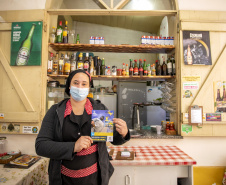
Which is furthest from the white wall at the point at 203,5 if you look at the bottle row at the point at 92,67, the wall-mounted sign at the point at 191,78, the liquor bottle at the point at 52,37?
the liquor bottle at the point at 52,37

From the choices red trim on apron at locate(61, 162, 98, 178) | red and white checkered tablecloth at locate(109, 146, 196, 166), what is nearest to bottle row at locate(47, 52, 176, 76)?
red and white checkered tablecloth at locate(109, 146, 196, 166)

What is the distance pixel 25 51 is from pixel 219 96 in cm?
304

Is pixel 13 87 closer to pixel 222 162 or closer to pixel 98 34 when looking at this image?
pixel 222 162

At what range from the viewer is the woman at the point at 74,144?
111 centimetres

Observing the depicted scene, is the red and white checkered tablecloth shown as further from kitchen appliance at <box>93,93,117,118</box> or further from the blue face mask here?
kitchen appliance at <box>93,93,117,118</box>

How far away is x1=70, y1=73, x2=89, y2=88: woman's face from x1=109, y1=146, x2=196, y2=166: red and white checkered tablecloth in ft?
3.08

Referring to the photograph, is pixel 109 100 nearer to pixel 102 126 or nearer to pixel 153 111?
pixel 153 111

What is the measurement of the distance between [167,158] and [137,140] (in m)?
0.74

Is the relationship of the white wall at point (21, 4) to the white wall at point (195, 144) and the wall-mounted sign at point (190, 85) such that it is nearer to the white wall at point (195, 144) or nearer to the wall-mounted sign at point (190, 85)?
the white wall at point (195, 144)

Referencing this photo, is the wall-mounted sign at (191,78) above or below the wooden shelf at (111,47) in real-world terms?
below

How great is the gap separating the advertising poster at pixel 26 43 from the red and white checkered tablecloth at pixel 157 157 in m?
1.86

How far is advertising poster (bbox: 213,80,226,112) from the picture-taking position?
8.11 feet

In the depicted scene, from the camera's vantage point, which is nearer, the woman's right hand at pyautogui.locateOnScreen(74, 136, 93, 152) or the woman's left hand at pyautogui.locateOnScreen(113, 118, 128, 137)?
the woman's right hand at pyautogui.locateOnScreen(74, 136, 93, 152)

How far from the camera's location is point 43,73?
2557 mm
